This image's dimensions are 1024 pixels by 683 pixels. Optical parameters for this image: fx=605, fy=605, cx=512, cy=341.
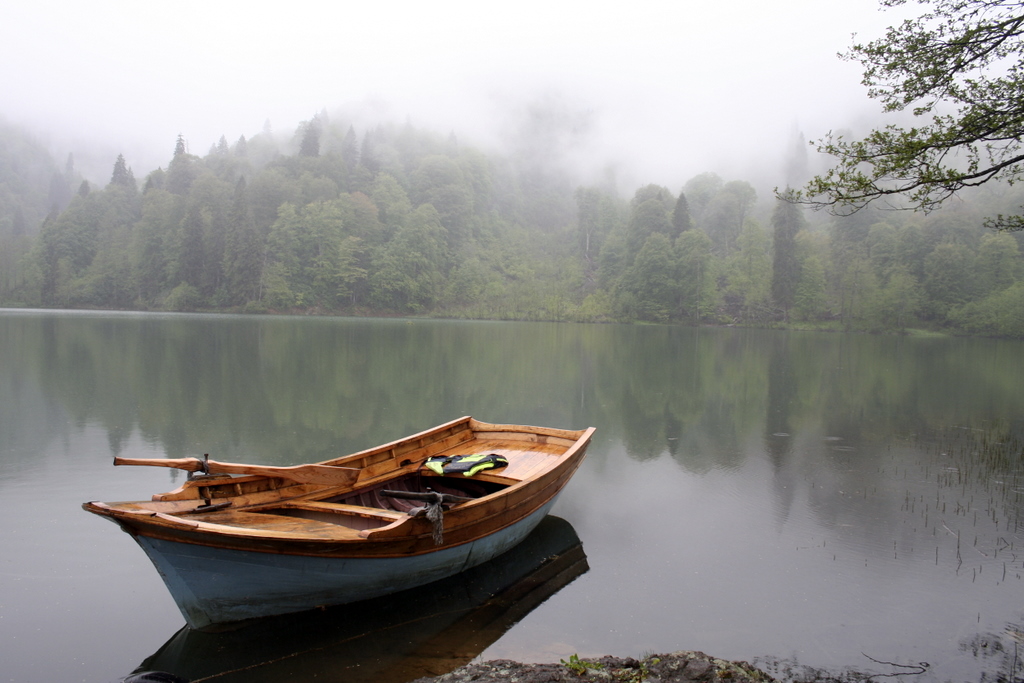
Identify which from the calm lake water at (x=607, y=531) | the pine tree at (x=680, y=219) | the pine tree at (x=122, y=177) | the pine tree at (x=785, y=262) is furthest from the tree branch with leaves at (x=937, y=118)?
the pine tree at (x=122, y=177)

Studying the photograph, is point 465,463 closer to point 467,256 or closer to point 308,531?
point 308,531

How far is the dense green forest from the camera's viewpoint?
66812mm

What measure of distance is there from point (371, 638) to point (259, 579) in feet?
3.69

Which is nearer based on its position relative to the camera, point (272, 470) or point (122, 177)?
point (272, 470)

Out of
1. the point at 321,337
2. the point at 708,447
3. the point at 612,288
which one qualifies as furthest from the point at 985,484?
the point at 612,288

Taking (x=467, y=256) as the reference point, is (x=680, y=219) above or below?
above

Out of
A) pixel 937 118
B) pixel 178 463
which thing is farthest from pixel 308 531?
pixel 937 118

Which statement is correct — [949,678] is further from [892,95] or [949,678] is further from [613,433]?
[613,433]

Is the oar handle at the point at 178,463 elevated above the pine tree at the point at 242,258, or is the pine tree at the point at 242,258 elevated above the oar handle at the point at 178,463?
the pine tree at the point at 242,258

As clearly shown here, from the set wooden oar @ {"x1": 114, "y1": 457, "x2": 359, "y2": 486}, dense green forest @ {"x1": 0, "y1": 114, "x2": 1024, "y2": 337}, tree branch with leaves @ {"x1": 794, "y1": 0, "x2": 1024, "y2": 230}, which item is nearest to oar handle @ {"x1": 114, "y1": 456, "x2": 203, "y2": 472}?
wooden oar @ {"x1": 114, "y1": 457, "x2": 359, "y2": 486}

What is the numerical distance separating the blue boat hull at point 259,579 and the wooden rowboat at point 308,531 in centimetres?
1

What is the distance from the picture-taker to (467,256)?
9175 cm

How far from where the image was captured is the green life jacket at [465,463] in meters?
7.41

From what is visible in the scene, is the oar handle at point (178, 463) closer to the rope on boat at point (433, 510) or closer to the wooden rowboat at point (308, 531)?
the wooden rowboat at point (308, 531)
